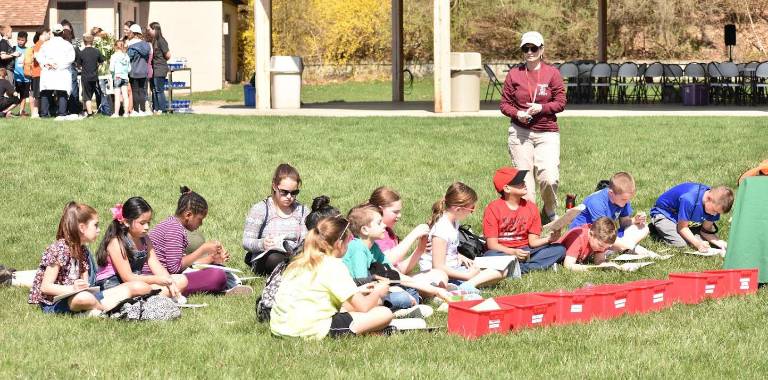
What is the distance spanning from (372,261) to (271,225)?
1.69 meters

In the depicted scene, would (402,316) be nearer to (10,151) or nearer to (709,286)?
(709,286)

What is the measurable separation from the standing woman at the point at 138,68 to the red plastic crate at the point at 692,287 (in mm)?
13842

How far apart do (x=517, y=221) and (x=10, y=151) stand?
321 inches

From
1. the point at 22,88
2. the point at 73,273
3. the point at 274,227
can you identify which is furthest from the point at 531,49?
the point at 22,88

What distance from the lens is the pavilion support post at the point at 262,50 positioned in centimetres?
2336

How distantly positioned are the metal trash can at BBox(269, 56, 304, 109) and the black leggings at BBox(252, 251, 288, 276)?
14144 mm

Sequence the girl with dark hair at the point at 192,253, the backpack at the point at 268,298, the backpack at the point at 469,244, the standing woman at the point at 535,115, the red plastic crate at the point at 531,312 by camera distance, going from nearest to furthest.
A: the red plastic crate at the point at 531,312 → the backpack at the point at 268,298 → the girl with dark hair at the point at 192,253 → the backpack at the point at 469,244 → the standing woman at the point at 535,115

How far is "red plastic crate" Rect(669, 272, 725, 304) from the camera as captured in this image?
27.7ft

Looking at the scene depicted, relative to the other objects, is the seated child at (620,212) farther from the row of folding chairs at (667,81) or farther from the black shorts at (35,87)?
the row of folding chairs at (667,81)

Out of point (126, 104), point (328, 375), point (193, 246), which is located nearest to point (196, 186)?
point (193, 246)

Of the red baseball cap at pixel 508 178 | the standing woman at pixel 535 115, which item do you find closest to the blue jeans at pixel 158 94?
the standing woman at pixel 535 115

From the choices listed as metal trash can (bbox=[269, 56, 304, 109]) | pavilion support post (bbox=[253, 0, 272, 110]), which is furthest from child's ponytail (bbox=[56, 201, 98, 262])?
metal trash can (bbox=[269, 56, 304, 109])

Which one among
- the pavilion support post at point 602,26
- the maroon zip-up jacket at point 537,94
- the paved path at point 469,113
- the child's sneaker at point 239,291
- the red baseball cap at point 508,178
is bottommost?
the child's sneaker at point 239,291

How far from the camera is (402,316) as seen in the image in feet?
26.5
